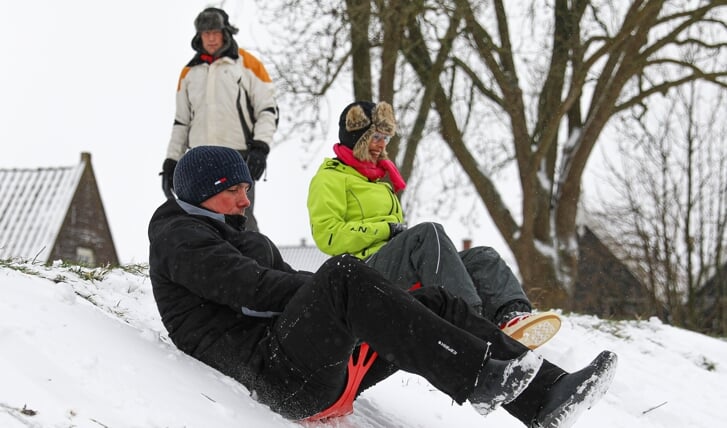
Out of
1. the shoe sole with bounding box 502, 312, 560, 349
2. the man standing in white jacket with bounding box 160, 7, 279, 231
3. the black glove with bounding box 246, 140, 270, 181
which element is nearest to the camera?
the shoe sole with bounding box 502, 312, 560, 349

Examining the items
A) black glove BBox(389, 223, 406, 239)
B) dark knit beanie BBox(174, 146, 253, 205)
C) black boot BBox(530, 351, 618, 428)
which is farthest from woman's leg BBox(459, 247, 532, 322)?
dark knit beanie BBox(174, 146, 253, 205)

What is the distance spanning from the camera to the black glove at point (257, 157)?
18.2ft

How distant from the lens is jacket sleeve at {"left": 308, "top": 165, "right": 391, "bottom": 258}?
4.25 meters

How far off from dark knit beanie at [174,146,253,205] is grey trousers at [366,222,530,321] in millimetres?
949

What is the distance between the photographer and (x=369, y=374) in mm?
3176

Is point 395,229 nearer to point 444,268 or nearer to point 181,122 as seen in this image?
point 444,268

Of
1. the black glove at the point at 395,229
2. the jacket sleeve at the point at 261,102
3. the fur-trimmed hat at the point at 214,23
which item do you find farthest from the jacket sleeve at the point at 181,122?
the black glove at the point at 395,229

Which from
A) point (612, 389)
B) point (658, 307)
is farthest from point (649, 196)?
point (612, 389)

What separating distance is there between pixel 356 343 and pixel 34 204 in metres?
21.9

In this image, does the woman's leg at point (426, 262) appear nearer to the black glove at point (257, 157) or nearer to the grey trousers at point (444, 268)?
the grey trousers at point (444, 268)

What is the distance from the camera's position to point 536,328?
11.9 ft

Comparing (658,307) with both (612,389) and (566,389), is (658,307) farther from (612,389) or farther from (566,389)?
(566,389)

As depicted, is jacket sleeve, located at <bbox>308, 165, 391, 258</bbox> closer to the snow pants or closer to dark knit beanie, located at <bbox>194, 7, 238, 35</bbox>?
the snow pants

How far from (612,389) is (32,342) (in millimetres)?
3903
